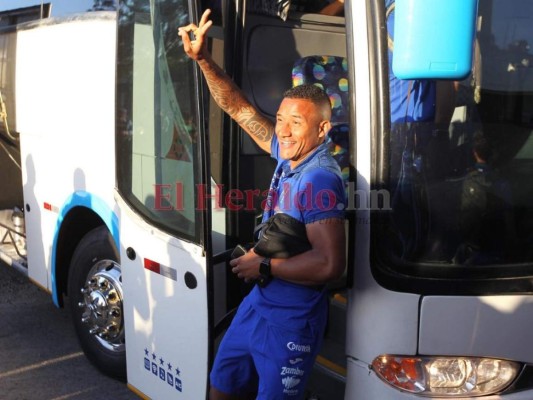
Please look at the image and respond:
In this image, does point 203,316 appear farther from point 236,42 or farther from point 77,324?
point 77,324

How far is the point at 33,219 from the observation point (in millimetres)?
4289

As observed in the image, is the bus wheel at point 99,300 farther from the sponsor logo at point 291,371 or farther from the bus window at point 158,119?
the sponsor logo at point 291,371

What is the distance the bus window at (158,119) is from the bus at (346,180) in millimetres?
11

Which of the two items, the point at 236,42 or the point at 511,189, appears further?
the point at 236,42

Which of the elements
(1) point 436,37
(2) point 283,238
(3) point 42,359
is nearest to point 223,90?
(2) point 283,238

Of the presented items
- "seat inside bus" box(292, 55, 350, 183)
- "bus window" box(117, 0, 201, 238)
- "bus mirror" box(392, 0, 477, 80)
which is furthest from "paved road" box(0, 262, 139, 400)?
"bus mirror" box(392, 0, 477, 80)

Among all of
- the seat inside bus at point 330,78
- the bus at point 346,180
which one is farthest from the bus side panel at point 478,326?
the seat inside bus at point 330,78

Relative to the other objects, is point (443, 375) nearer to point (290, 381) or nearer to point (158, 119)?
point (290, 381)

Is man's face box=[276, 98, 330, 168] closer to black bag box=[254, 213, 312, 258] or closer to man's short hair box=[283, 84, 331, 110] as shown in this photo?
man's short hair box=[283, 84, 331, 110]

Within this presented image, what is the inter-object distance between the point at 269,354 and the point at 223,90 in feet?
3.78

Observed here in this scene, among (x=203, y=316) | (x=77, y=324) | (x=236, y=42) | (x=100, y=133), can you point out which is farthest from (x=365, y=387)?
(x=77, y=324)

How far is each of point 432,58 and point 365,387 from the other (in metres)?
1.23

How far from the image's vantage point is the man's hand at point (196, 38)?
230cm

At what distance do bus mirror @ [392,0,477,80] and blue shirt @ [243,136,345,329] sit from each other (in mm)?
576
